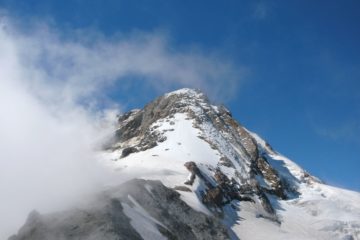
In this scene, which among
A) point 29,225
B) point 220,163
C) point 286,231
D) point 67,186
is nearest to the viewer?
point 29,225

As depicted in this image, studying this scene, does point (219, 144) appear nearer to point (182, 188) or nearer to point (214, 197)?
point (214, 197)

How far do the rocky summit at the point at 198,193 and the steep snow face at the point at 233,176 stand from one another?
196 mm

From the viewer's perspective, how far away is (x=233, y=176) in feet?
278

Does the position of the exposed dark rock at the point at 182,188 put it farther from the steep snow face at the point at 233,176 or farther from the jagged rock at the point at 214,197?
the jagged rock at the point at 214,197

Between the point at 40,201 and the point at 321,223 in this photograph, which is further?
the point at 321,223

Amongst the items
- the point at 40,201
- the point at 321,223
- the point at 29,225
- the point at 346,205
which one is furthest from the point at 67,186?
the point at 346,205

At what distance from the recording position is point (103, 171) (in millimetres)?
A: 72062

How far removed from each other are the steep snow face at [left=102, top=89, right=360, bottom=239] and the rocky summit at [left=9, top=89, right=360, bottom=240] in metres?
0.20

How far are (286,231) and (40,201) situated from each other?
3539 cm

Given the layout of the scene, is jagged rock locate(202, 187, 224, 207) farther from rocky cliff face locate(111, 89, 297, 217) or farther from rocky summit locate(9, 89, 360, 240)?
rocky summit locate(9, 89, 360, 240)

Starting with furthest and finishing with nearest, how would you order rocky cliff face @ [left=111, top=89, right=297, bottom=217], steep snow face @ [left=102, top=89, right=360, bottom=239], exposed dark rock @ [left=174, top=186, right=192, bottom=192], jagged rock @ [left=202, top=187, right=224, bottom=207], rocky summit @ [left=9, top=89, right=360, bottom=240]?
rocky cliff face @ [left=111, top=89, right=297, bottom=217], steep snow face @ [left=102, top=89, right=360, bottom=239], jagged rock @ [left=202, top=187, right=224, bottom=207], exposed dark rock @ [left=174, top=186, right=192, bottom=192], rocky summit @ [left=9, top=89, right=360, bottom=240]

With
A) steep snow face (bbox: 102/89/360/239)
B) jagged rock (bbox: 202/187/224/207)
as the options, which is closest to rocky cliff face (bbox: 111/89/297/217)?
jagged rock (bbox: 202/187/224/207)

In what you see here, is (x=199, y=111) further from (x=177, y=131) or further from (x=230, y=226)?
(x=230, y=226)

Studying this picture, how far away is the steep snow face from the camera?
68.6m
